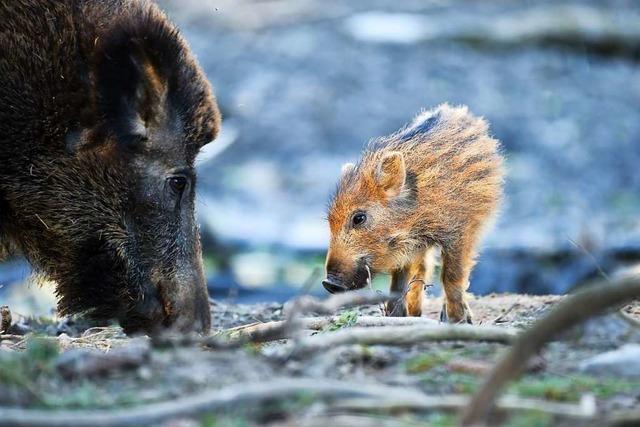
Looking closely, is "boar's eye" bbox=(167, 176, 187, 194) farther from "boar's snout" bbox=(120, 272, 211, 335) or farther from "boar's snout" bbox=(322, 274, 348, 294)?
"boar's snout" bbox=(322, 274, 348, 294)

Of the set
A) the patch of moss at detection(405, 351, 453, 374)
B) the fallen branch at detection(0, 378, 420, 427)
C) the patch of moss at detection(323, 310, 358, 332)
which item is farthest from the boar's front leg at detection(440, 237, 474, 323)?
the fallen branch at detection(0, 378, 420, 427)

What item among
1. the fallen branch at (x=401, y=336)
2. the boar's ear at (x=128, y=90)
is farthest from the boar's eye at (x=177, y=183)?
the fallen branch at (x=401, y=336)

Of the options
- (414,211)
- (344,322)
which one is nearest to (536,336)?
(344,322)

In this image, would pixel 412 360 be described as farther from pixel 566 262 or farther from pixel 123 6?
pixel 566 262

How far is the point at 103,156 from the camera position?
6484mm

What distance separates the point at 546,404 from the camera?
3.61m

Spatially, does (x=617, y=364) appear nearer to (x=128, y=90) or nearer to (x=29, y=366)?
(x=29, y=366)

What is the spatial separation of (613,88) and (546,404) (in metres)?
13.3

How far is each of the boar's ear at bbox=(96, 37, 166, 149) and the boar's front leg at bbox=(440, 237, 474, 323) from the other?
74.1 inches

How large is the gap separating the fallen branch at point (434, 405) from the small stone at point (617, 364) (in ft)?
1.70

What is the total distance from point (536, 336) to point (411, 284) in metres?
3.31

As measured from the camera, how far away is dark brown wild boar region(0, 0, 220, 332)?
6297mm

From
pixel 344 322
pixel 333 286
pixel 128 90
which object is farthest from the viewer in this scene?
pixel 128 90

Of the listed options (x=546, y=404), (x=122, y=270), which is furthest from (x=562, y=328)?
(x=122, y=270)
